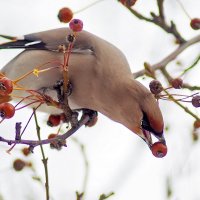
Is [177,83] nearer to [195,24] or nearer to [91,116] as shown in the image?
[195,24]

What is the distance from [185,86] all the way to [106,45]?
3.45 feet

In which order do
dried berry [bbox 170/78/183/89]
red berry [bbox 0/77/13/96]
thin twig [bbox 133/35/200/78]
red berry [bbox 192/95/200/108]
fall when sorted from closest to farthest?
red berry [bbox 0/77/13/96]
red berry [bbox 192/95/200/108]
dried berry [bbox 170/78/183/89]
thin twig [bbox 133/35/200/78]

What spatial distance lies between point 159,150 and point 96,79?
1035 millimetres

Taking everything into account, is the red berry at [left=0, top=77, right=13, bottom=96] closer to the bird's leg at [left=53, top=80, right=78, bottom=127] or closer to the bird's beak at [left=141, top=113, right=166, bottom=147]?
the bird's leg at [left=53, top=80, right=78, bottom=127]

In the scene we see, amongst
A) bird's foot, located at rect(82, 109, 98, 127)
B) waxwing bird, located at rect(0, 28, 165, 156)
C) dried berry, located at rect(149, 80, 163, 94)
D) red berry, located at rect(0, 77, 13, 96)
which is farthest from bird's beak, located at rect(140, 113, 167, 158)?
red berry, located at rect(0, 77, 13, 96)

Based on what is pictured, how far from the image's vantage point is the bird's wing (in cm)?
385

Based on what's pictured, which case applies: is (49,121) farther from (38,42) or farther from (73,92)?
(38,42)

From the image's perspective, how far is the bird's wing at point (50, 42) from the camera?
3.85 meters

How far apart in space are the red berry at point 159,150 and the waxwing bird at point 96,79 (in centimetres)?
14

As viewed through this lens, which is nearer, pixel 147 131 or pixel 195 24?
pixel 147 131

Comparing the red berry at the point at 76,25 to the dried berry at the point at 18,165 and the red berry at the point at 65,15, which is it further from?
the dried berry at the point at 18,165

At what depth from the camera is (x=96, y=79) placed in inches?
143

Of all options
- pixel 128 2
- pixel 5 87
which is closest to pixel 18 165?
pixel 5 87

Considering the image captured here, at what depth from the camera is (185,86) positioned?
10.0 feet
